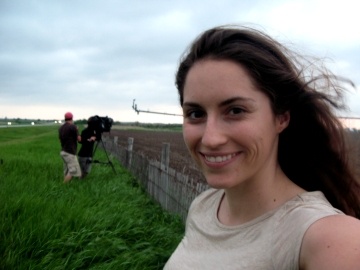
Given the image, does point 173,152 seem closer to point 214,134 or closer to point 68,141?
point 68,141

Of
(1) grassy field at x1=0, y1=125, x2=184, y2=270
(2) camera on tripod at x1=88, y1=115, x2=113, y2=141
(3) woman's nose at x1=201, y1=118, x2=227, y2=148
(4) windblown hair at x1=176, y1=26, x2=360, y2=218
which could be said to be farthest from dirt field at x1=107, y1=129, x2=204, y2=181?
(3) woman's nose at x1=201, y1=118, x2=227, y2=148

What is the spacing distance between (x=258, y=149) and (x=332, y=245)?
387 mm

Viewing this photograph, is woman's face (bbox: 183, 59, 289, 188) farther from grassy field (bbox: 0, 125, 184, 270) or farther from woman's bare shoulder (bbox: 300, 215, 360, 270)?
grassy field (bbox: 0, 125, 184, 270)

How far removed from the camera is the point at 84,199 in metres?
5.55

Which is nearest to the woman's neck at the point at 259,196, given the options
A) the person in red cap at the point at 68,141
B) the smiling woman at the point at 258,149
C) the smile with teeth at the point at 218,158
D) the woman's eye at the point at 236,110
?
the smiling woman at the point at 258,149

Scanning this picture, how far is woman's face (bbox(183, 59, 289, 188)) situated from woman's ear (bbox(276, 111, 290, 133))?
20 mm

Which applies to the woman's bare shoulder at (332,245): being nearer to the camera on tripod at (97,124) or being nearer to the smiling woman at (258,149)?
the smiling woman at (258,149)

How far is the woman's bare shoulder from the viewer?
3.10 ft

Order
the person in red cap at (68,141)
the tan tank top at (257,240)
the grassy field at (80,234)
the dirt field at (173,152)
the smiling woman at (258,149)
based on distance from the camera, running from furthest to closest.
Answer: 1. the dirt field at (173,152)
2. the person in red cap at (68,141)
3. the grassy field at (80,234)
4. the smiling woman at (258,149)
5. the tan tank top at (257,240)

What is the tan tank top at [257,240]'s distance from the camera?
1.08 meters

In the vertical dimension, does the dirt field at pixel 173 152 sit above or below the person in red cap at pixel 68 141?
below

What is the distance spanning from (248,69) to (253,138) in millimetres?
196

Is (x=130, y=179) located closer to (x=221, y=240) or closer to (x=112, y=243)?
(x=112, y=243)

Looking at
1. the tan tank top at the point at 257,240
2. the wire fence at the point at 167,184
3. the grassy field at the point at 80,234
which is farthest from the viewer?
the wire fence at the point at 167,184
